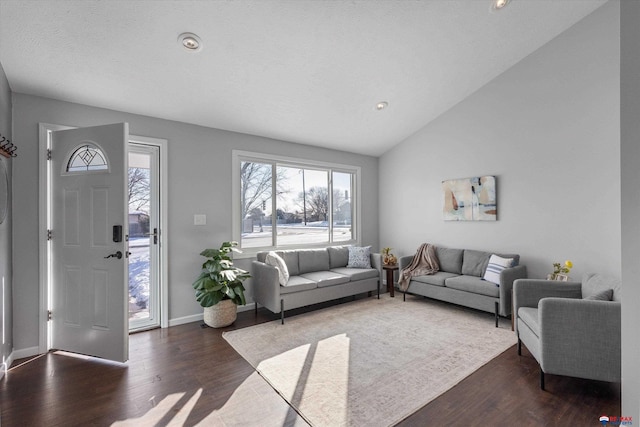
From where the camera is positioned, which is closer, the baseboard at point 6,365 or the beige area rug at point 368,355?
the beige area rug at point 368,355

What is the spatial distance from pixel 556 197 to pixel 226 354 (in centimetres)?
416

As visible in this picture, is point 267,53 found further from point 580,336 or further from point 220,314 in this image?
point 580,336

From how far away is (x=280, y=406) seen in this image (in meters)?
2.05

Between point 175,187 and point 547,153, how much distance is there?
4636 mm

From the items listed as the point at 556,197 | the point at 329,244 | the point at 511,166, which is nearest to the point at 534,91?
the point at 511,166

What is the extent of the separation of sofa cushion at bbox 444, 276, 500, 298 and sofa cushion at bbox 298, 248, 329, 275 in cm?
176

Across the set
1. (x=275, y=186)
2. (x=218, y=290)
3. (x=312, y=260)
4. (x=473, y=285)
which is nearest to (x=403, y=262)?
(x=473, y=285)

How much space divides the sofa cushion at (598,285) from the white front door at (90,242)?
408cm

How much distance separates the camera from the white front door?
2.70 metres

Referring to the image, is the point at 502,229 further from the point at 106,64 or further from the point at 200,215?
the point at 106,64

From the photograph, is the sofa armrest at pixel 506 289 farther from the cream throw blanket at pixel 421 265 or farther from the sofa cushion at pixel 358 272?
the sofa cushion at pixel 358 272

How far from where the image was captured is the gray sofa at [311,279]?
12.1 ft

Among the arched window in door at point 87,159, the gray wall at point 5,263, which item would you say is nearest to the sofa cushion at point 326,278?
the arched window in door at point 87,159

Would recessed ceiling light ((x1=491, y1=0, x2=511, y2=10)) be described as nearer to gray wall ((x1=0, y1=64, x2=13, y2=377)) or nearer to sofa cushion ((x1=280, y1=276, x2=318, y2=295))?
sofa cushion ((x1=280, y1=276, x2=318, y2=295))
